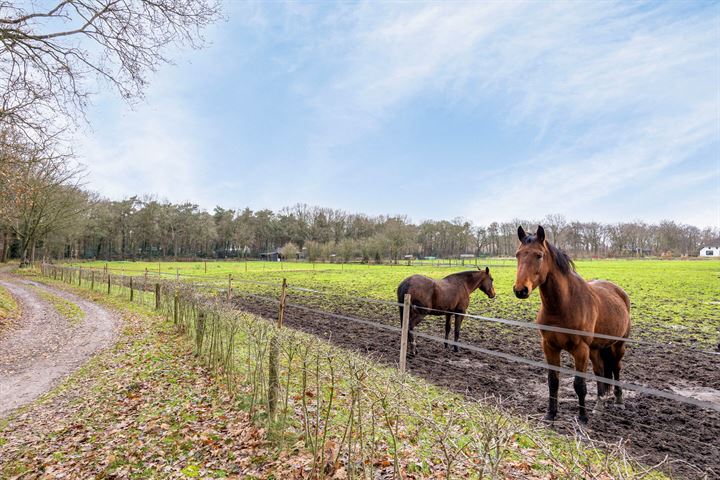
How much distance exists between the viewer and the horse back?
16.7 feet

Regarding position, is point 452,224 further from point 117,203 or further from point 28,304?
point 28,304

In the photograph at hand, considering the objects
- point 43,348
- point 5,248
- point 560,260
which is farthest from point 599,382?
point 5,248

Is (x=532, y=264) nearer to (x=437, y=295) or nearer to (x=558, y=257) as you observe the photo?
(x=558, y=257)

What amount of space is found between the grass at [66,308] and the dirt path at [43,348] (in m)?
0.16

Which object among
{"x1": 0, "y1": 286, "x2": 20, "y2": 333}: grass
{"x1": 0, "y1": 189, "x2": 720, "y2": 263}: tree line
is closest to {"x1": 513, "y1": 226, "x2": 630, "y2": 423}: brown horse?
{"x1": 0, "y1": 286, "x2": 20, "y2": 333}: grass

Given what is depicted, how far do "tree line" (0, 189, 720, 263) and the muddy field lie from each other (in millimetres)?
45185

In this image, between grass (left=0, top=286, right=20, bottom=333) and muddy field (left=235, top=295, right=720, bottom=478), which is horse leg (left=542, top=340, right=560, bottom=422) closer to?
muddy field (left=235, top=295, right=720, bottom=478)

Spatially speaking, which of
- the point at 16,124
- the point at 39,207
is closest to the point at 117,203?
the point at 39,207

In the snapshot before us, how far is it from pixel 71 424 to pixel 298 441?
3519 mm

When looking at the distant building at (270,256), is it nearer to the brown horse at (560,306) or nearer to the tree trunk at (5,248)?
the tree trunk at (5,248)

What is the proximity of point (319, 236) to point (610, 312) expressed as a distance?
6899 centimetres

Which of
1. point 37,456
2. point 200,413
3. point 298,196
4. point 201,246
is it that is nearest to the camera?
point 37,456

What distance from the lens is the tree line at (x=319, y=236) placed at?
56562 millimetres

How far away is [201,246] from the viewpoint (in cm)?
7506
